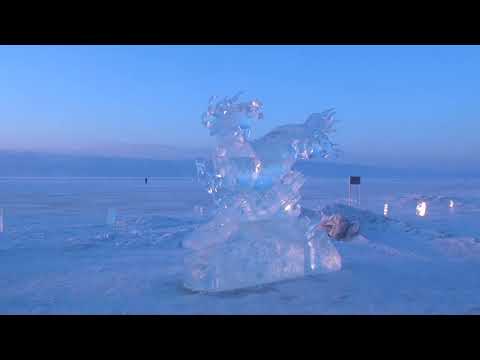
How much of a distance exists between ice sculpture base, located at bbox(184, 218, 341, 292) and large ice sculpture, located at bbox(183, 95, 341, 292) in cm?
2

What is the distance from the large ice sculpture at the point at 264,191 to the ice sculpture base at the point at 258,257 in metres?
0.02

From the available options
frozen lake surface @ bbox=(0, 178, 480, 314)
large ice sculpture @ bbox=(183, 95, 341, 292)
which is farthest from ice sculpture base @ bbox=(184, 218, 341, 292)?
frozen lake surface @ bbox=(0, 178, 480, 314)

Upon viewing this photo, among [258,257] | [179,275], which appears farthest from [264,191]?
[179,275]

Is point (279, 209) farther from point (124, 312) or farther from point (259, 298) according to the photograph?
point (124, 312)

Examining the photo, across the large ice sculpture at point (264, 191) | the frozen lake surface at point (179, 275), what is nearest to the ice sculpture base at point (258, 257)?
the large ice sculpture at point (264, 191)

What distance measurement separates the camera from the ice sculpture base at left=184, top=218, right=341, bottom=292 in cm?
595

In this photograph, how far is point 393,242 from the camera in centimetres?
1045

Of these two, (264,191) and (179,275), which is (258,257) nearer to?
(264,191)

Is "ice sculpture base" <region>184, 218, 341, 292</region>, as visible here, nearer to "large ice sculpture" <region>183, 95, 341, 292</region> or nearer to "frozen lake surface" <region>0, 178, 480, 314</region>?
"large ice sculpture" <region>183, 95, 341, 292</region>

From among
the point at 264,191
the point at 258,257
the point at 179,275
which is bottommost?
the point at 179,275

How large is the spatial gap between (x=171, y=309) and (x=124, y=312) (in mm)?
632

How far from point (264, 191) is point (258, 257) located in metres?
1.31

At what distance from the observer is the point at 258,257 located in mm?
6133

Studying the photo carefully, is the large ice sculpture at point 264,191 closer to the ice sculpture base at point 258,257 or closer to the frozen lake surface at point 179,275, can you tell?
the ice sculpture base at point 258,257
